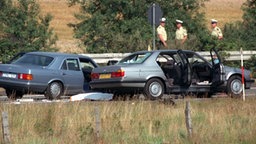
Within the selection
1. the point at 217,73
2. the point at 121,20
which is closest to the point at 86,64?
the point at 217,73

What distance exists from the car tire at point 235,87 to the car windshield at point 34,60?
4.89 m

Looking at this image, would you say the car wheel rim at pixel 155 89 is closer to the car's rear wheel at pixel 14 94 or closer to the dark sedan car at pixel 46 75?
the dark sedan car at pixel 46 75

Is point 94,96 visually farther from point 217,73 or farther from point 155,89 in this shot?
point 217,73

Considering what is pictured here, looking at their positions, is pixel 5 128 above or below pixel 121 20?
below

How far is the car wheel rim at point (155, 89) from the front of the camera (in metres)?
20.4

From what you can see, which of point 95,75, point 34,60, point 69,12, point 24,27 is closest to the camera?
point 95,75

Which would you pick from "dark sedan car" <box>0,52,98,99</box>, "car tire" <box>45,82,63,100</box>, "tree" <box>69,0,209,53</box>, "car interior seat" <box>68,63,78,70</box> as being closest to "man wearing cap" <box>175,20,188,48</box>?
"tree" <box>69,0,209,53</box>

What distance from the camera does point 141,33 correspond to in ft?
108

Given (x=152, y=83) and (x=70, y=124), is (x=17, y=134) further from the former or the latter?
(x=152, y=83)

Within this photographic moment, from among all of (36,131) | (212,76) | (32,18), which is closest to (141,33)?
(32,18)

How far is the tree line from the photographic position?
3075cm

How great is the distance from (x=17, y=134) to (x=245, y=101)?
689 centimetres

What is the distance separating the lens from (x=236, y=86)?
21.6 m

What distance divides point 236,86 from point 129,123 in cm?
690
